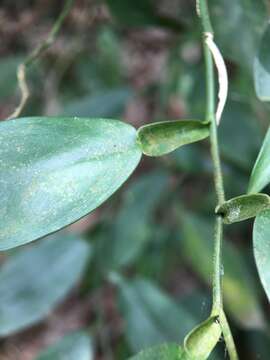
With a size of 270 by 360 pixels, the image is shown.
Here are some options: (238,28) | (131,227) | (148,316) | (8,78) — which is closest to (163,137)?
(238,28)

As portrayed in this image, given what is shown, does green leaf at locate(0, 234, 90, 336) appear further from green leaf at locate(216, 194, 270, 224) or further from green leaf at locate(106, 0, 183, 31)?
green leaf at locate(216, 194, 270, 224)

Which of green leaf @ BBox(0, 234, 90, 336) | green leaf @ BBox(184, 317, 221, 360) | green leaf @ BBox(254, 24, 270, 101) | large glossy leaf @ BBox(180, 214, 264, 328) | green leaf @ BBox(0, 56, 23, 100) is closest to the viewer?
green leaf @ BBox(184, 317, 221, 360)

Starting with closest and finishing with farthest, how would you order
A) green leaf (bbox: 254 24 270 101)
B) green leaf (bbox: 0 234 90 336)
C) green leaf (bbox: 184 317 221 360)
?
green leaf (bbox: 184 317 221 360) < green leaf (bbox: 254 24 270 101) < green leaf (bbox: 0 234 90 336)

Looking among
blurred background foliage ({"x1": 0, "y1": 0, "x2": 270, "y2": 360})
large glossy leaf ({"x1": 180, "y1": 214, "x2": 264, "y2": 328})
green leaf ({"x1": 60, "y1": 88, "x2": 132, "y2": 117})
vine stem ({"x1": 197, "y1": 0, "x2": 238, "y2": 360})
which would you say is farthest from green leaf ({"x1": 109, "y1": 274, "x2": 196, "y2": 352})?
vine stem ({"x1": 197, "y1": 0, "x2": 238, "y2": 360})

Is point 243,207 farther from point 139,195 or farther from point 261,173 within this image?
point 139,195

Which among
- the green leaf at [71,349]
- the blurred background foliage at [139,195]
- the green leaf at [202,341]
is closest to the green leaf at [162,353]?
the green leaf at [202,341]

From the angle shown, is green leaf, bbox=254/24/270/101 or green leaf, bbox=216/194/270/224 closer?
green leaf, bbox=216/194/270/224

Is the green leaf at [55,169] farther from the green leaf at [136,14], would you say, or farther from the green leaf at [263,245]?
the green leaf at [136,14]
